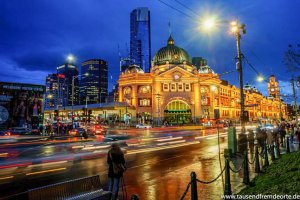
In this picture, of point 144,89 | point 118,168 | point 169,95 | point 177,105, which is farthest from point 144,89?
point 118,168

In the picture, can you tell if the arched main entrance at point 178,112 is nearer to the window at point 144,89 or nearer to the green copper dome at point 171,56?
the window at point 144,89

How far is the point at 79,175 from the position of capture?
12.2m

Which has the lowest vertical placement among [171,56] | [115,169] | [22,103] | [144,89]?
[115,169]

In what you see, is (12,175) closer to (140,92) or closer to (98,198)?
(98,198)

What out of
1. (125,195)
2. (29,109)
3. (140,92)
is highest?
(140,92)

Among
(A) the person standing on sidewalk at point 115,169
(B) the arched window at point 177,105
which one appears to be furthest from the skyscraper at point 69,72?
(A) the person standing on sidewalk at point 115,169

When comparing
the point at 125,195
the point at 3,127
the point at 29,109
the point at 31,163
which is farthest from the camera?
the point at 29,109

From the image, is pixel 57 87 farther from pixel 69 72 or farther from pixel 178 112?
pixel 69 72

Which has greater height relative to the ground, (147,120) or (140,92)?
(140,92)

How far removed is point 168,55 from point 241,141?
8694cm

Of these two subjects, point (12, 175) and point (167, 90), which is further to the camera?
point (167, 90)

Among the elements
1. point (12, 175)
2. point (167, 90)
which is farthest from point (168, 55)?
point (12, 175)

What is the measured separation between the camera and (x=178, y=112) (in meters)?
92.6

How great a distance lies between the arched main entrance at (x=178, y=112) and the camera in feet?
302
